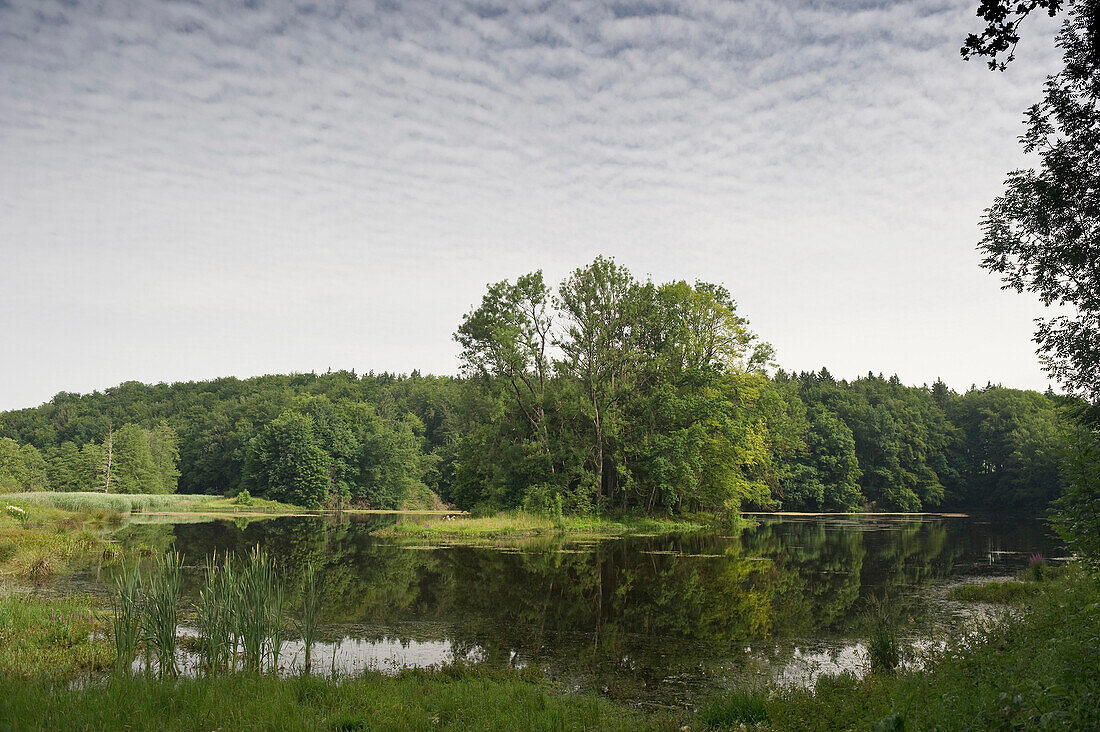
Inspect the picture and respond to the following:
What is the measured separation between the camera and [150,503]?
65250mm

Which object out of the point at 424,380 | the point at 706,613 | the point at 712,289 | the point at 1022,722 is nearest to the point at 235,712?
the point at 1022,722

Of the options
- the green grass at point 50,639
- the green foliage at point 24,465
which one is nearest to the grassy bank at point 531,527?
the green grass at point 50,639

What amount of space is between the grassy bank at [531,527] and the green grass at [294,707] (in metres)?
26.1

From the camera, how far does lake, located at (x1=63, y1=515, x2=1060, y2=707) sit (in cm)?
1166

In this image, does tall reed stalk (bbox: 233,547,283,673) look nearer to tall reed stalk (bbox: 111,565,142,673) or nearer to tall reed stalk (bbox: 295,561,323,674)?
tall reed stalk (bbox: 295,561,323,674)

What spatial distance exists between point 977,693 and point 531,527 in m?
33.1

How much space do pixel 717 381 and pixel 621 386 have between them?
6662 mm

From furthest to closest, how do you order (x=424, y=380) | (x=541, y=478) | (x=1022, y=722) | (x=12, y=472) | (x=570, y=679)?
1. (x=424, y=380)
2. (x=12, y=472)
3. (x=541, y=478)
4. (x=570, y=679)
5. (x=1022, y=722)

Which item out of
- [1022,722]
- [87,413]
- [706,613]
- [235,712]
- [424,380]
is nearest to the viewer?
[1022,722]

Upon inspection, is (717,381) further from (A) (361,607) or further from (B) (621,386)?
(A) (361,607)

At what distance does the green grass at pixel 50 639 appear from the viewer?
10078 millimetres

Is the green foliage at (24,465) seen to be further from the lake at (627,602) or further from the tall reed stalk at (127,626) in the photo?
the tall reed stalk at (127,626)

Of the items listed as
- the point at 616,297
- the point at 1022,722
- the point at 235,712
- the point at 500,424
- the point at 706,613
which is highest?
the point at 616,297

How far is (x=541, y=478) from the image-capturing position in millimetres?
45125
